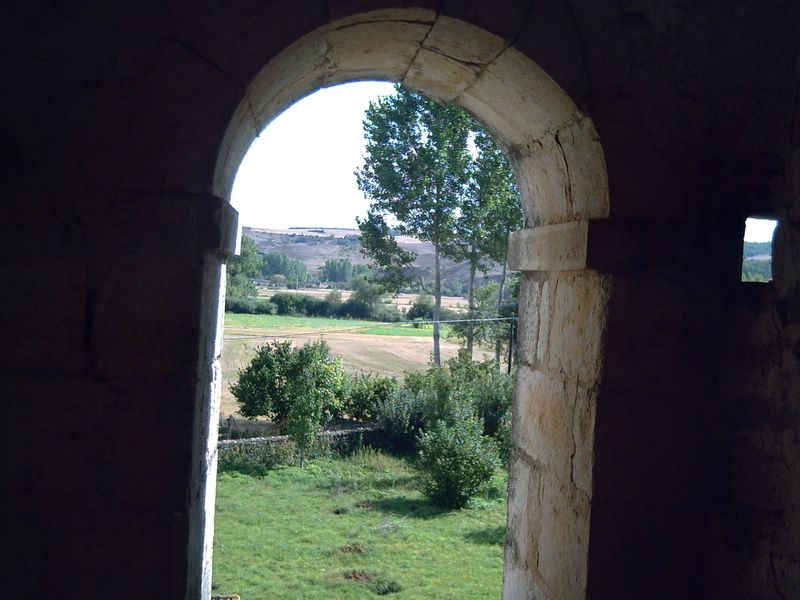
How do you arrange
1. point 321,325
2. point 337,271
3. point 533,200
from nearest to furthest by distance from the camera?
1. point 533,200
2. point 321,325
3. point 337,271

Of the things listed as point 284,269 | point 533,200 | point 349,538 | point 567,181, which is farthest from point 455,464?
point 284,269

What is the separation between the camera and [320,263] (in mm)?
60344

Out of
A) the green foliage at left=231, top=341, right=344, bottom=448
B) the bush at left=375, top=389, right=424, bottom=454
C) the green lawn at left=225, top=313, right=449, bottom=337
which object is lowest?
the bush at left=375, top=389, right=424, bottom=454

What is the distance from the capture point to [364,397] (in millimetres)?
17062

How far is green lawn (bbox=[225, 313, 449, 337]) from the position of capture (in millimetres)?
26734

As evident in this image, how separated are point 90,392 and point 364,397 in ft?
49.4

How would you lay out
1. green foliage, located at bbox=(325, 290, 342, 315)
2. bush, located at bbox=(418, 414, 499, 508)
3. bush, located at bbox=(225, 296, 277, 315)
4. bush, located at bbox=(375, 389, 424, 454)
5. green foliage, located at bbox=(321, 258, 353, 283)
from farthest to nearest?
green foliage, located at bbox=(321, 258, 353, 283) < green foliage, located at bbox=(325, 290, 342, 315) < bush, located at bbox=(225, 296, 277, 315) < bush, located at bbox=(375, 389, 424, 454) < bush, located at bbox=(418, 414, 499, 508)

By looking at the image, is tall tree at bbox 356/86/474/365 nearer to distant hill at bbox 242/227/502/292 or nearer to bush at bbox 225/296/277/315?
bush at bbox 225/296/277/315

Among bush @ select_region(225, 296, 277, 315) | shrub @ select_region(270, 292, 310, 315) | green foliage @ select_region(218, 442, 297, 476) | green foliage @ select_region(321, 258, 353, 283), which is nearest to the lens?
green foliage @ select_region(218, 442, 297, 476)

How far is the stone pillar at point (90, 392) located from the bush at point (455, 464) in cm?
900

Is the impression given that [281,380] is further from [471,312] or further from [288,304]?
[288,304]

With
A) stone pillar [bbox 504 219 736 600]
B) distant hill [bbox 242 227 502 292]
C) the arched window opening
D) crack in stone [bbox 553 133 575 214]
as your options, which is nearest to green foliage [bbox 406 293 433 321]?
the arched window opening

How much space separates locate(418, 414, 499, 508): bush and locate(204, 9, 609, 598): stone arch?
779 centimetres

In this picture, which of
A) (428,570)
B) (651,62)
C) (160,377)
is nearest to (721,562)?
(651,62)
